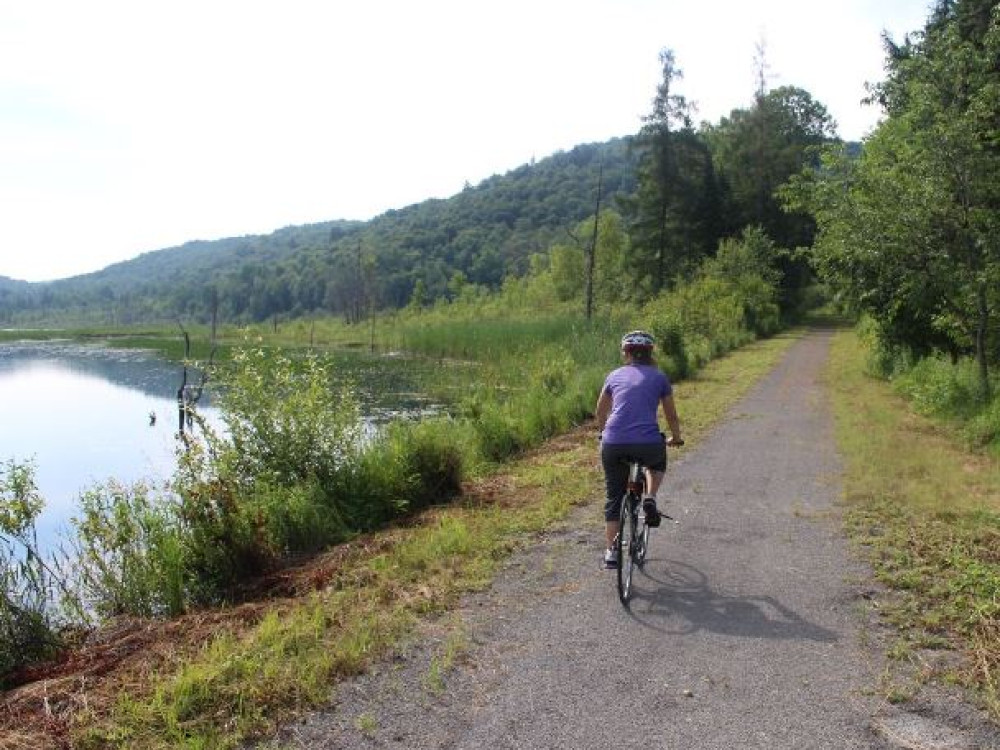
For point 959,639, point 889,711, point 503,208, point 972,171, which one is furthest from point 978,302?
point 503,208

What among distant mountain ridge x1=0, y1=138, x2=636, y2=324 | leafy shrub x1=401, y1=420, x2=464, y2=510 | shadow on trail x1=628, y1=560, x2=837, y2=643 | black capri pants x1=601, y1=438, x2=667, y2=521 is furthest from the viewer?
distant mountain ridge x1=0, y1=138, x2=636, y2=324

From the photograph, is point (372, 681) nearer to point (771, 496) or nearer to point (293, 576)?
point (293, 576)

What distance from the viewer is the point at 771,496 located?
8.51 metres

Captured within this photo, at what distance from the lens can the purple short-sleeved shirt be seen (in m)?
5.55

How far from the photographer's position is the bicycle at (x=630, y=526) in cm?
543

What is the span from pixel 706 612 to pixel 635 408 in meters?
1.52

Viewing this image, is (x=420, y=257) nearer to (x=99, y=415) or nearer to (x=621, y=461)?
(x=99, y=415)

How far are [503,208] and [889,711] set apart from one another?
14335cm

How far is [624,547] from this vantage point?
229 inches

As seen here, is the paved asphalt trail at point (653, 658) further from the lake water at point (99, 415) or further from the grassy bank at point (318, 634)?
the lake water at point (99, 415)

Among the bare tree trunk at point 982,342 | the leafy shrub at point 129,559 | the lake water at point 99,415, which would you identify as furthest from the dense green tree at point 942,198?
the leafy shrub at point 129,559

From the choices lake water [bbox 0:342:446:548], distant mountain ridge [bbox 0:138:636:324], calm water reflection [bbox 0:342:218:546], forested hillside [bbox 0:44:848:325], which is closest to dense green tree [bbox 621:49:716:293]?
forested hillside [bbox 0:44:848:325]

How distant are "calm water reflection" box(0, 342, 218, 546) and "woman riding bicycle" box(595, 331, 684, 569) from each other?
4.57 metres

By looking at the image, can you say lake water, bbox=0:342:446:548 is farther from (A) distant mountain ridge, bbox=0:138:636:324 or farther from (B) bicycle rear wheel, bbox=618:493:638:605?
(A) distant mountain ridge, bbox=0:138:636:324
